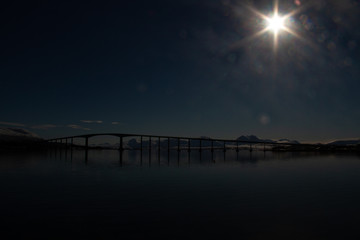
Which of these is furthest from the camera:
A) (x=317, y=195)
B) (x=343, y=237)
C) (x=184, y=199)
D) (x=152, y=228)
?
(x=317, y=195)

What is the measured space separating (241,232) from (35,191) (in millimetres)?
23529

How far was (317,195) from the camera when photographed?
Answer: 2444cm

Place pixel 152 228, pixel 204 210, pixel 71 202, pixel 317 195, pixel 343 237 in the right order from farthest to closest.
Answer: pixel 317 195
pixel 71 202
pixel 204 210
pixel 152 228
pixel 343 237

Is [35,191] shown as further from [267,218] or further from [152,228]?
[267,218]

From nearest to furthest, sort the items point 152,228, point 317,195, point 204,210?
1. point 152,228
2. point 204,210
3. point 317,195

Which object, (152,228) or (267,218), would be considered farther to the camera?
(267,218)

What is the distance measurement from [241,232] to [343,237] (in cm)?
557

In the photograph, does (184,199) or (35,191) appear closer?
(184,199)

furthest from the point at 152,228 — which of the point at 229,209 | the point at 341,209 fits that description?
the point at 341,209

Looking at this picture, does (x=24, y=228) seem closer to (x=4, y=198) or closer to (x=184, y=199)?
(x=4, y=198)

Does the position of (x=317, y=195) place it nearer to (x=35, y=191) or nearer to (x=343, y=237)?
(x=343, y=237)

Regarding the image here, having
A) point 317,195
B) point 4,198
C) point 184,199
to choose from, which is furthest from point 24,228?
point 317,195

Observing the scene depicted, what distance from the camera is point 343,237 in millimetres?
12789

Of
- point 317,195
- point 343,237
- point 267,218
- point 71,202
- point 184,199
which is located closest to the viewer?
point 343,237
